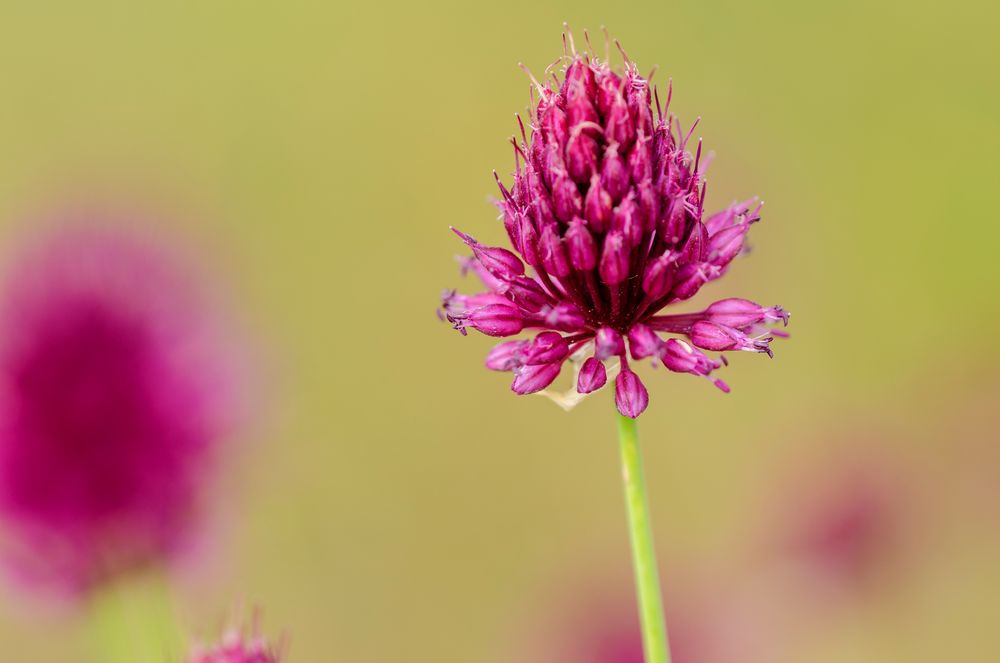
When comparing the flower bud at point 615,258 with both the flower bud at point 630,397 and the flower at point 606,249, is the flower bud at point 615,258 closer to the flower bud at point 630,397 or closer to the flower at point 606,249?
the flower at point 606,249

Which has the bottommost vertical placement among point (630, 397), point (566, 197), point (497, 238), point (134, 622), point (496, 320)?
point (134, 622)

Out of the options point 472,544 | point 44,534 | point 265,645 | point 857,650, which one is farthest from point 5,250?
point 472,544

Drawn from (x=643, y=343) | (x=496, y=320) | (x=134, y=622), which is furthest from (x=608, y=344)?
(x=134, y=622)

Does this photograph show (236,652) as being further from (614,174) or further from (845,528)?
(845,528)

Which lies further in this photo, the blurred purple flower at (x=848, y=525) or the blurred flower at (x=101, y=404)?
the blurred purple flower at (x=848, y=525)

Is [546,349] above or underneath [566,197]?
underneath

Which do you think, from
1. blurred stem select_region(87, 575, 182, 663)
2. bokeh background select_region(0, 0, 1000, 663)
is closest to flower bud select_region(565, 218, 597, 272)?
blurred stem select_region(87, 575, 182, 663)

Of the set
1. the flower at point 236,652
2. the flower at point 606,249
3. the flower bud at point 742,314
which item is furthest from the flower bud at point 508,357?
the flower at point 236,652
